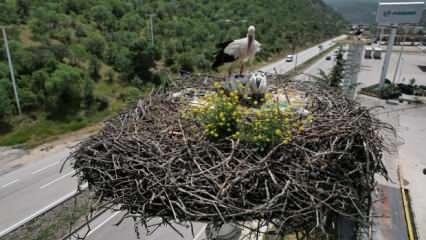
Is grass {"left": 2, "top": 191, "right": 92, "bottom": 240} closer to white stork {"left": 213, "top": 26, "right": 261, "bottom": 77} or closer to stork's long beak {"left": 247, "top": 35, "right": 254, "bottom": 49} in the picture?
white stork {"left": 213, "top": 26, "right": 261, "bottom": 77}

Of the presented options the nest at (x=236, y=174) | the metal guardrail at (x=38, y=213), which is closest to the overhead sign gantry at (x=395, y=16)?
the nest at (x=236, y=174)

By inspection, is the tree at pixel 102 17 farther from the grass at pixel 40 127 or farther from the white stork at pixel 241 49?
the white stork at pixel 241 49

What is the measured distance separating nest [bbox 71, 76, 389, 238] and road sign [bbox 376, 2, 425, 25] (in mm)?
35334

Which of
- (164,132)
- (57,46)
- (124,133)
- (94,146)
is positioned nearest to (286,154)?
(164,132)

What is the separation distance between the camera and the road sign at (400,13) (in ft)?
108

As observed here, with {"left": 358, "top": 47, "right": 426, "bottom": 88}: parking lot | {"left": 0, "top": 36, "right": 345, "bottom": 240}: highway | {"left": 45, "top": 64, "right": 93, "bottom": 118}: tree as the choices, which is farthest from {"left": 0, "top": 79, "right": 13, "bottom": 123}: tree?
{"left": 358, "top": 47, "right": 426, "bottom": 88}: parking lot

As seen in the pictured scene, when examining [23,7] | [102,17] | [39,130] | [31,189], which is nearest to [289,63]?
[102,17]

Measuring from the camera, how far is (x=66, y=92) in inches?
939

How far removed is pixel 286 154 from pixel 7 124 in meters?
22.6

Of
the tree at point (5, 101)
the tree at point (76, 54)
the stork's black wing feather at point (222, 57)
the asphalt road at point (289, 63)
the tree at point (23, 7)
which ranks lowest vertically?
the tree at point (5, 101)

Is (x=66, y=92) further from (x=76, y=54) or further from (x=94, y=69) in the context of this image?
(x=76, y=54)

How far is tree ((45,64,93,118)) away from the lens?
23031 mm

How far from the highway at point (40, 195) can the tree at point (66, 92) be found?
5543 mm

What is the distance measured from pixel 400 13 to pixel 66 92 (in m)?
35.3
